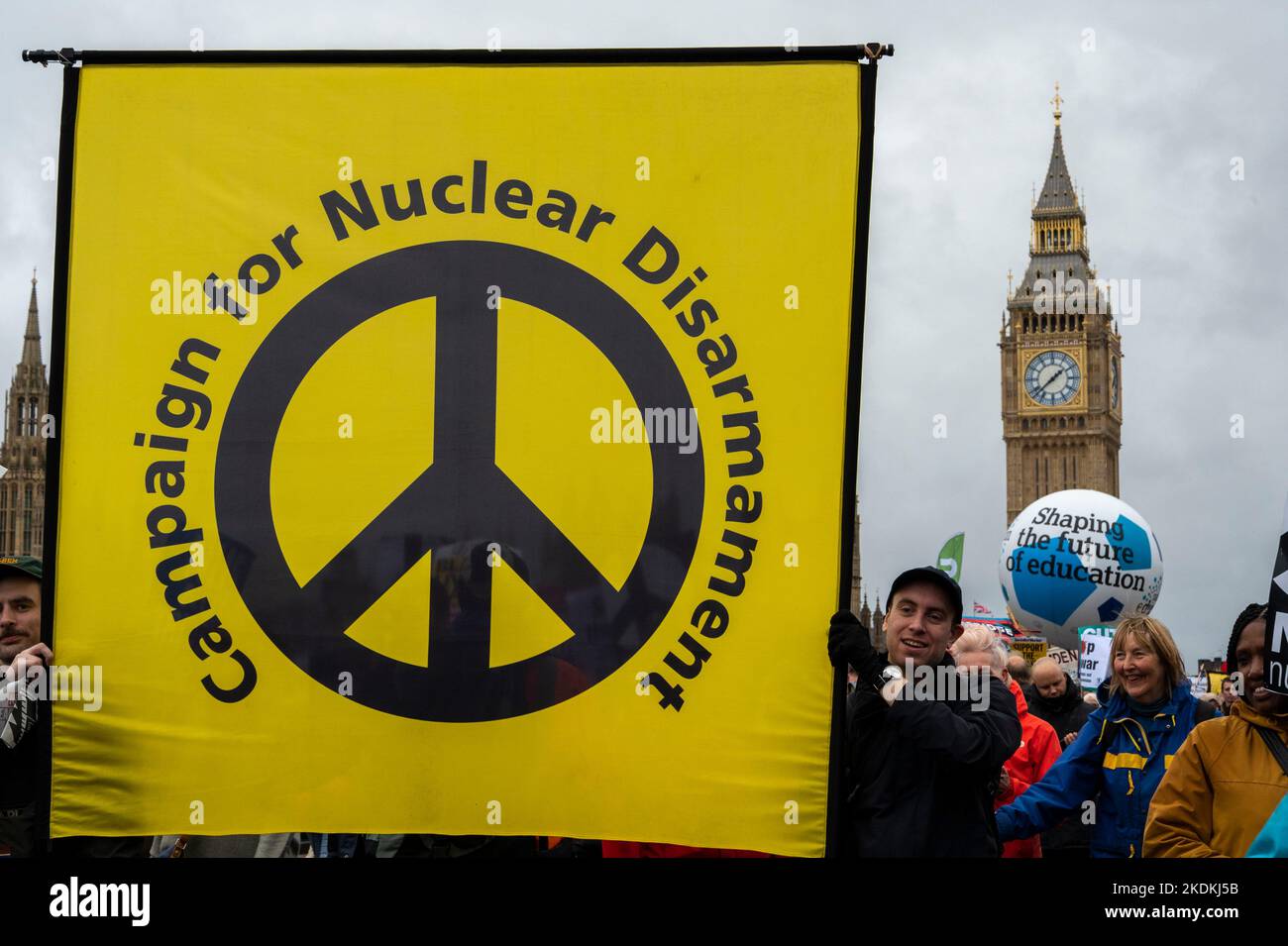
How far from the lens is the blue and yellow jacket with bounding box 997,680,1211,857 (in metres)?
4.41

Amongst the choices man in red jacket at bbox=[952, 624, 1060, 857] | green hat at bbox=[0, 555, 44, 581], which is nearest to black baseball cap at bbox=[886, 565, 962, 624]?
man in red jacket at bbox=[952, 624, 1060, 857]

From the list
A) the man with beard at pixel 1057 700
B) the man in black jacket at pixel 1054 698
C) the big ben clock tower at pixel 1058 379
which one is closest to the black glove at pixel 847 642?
the man with beard at pixel 1057 700

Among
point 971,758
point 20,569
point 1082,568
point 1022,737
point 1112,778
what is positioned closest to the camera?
point 971,758

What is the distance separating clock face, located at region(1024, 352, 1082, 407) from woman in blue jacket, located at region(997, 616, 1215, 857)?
348ft

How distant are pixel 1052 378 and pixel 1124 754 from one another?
354ft

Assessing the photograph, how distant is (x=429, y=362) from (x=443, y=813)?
1059 mm

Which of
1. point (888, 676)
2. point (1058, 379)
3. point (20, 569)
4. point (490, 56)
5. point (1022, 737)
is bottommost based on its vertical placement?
point (1022, 737)

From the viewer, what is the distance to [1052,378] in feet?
356

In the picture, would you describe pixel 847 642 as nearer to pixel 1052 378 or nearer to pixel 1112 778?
pixel 1112 778

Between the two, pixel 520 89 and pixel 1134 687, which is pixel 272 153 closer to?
→ pixel 520 89

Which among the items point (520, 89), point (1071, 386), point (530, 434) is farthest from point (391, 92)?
point (1071, 386)

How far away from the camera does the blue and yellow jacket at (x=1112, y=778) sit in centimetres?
441

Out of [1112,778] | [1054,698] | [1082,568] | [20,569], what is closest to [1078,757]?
[1112,778]

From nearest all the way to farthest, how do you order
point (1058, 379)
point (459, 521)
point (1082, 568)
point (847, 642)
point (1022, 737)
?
point (847, 642), point (459, 521), point (1022, 737), point (1082, 568), point (1058, 379)
